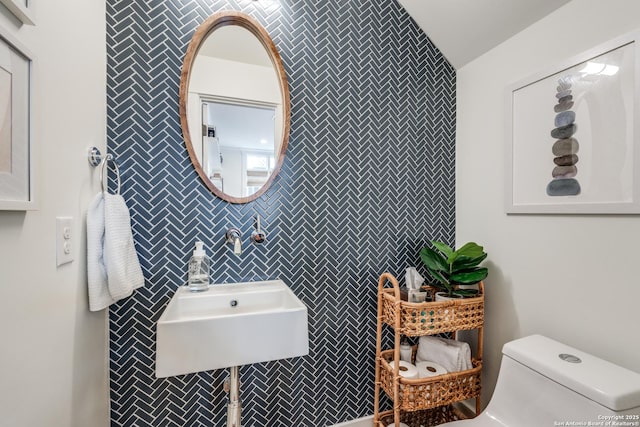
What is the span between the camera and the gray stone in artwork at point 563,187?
1.15 metres

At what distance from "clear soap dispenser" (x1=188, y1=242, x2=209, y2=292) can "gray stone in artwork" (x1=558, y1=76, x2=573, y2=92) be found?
1636 mm

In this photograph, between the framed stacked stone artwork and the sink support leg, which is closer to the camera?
the framed stacked stone artwork

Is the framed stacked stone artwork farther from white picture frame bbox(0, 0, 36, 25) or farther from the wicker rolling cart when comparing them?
white picture frame bbox(0, 0, 36, 25)

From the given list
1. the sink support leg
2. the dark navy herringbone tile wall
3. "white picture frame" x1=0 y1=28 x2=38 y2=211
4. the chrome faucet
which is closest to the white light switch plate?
"white picture frame" x1=0 y1=28 x2=38 y2=211

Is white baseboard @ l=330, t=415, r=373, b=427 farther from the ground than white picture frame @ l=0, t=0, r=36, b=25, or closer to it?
closer to it

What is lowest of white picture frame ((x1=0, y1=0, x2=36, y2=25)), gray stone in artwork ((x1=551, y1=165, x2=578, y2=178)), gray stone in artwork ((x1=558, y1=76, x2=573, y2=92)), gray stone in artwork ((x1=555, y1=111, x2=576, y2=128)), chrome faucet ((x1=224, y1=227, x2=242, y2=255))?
chrome faucet ((x1=224, y1=227, x2=242, y2=255))

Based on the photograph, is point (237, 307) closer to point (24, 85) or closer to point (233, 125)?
point (233, 125)

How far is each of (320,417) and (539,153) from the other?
1639 millimetres

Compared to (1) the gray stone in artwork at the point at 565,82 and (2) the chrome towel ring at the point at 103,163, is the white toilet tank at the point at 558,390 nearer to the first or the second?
(1) the gray stone in artwork at the point at 565,82

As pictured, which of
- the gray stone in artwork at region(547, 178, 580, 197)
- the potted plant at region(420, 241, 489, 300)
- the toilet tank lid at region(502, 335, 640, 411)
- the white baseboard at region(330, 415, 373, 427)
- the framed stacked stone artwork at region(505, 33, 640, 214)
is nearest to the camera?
the toilet tank lid at region(502, 335, 640, 411)

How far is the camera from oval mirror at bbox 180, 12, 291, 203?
4.36ft

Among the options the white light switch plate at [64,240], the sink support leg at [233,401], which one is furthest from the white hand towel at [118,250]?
the sink support leg at [233,401]

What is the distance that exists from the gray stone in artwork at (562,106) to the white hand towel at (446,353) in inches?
44.1

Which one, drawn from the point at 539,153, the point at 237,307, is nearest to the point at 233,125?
the point at 237,307
